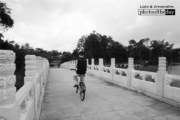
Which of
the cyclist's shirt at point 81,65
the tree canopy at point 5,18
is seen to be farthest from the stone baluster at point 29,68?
the tree canopy at point 5,18

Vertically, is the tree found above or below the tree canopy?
below

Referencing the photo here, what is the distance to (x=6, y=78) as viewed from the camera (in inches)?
53.2

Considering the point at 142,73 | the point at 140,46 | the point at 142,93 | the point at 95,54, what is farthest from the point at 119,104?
the point at 140,46

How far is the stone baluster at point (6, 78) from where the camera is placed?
4.35 feet

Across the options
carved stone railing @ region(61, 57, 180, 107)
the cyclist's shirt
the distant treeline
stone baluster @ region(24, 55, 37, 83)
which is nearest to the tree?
the distant treeline

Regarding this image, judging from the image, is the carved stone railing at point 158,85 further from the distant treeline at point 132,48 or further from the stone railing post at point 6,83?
the distant treeline at point 132,48

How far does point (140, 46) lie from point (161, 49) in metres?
6.24

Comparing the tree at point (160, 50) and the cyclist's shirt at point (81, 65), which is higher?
the tree at point (160, 50)

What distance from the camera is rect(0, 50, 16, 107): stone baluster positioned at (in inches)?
52.2

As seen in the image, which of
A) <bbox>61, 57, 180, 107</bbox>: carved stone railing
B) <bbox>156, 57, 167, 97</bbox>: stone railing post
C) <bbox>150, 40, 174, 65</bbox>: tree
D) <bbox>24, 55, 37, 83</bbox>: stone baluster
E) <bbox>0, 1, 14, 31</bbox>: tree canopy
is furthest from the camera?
<bbox>150, 40, 174, 65</bbox>: tree

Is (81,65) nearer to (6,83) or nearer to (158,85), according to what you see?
(158,85)

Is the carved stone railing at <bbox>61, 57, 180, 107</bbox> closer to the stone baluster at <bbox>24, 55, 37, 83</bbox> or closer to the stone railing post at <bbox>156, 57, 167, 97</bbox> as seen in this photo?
the stone railing post at <bbox>156, 57, 167, 97</bbox>

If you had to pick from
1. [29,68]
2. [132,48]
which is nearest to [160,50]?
[132,48]

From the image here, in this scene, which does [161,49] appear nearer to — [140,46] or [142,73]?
[140,46]
